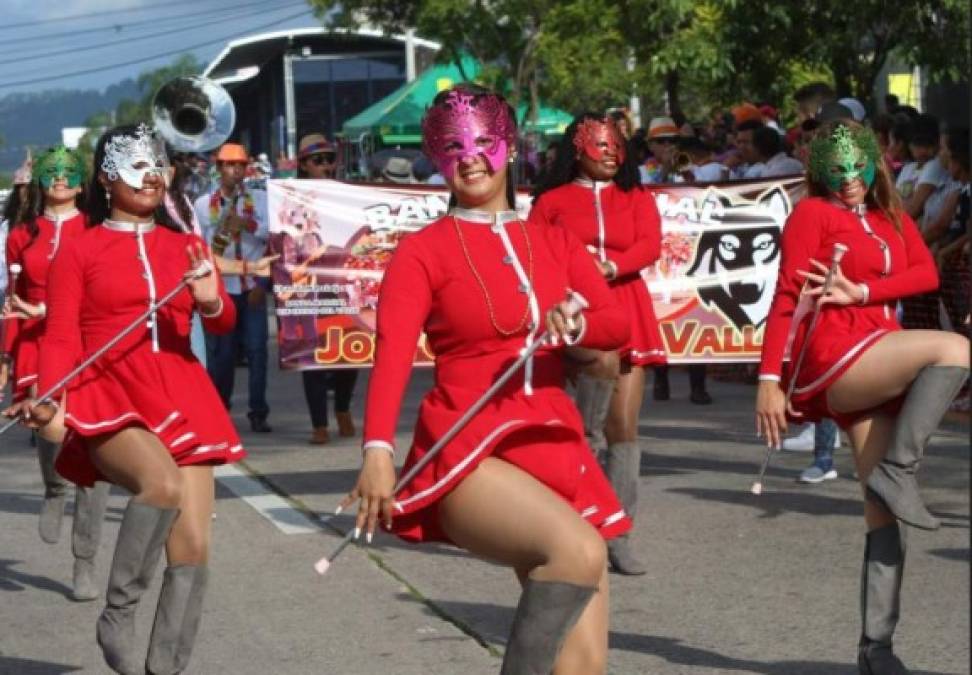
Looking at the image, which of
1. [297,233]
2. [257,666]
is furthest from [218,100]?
[257,666]

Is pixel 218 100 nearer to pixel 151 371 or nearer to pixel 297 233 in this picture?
pixel 297 233

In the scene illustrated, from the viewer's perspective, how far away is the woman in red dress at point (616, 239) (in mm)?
9070

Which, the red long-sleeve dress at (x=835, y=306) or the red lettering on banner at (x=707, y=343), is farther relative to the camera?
the red lettering on banner at (x=707, y=343)

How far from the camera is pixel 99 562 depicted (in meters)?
9.92

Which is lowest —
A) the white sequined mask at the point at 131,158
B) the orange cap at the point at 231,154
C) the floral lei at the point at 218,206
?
the floral lei at the point at 218,206

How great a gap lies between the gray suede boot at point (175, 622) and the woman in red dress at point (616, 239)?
271 centimetres

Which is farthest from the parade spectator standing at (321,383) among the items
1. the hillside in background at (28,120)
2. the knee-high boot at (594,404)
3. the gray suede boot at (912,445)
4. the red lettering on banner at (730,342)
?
the gray suede boot at (912,445)

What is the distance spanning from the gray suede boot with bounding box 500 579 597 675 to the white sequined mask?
8.52 feet

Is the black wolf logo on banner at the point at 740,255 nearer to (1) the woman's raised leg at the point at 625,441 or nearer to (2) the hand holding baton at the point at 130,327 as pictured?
(1) the woman's raised leg at the point at 625,441

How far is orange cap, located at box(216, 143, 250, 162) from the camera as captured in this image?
15008 millimetres

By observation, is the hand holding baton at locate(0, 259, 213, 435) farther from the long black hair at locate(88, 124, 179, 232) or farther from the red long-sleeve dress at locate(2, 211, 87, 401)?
the red long-sleeve dress at locate(2, 211, 87, 401)

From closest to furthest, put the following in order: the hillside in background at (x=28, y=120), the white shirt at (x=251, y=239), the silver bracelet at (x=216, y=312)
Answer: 1. the silver bracelet at (x=216, y=312)
2. the hillside in background at (x=28, y=120)
3. the white shirt at (x=251, y=239)

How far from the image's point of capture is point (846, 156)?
23.2ft

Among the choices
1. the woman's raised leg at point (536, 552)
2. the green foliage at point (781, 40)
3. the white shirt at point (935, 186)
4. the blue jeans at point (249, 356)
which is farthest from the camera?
the green foliage at point (781, 40)
